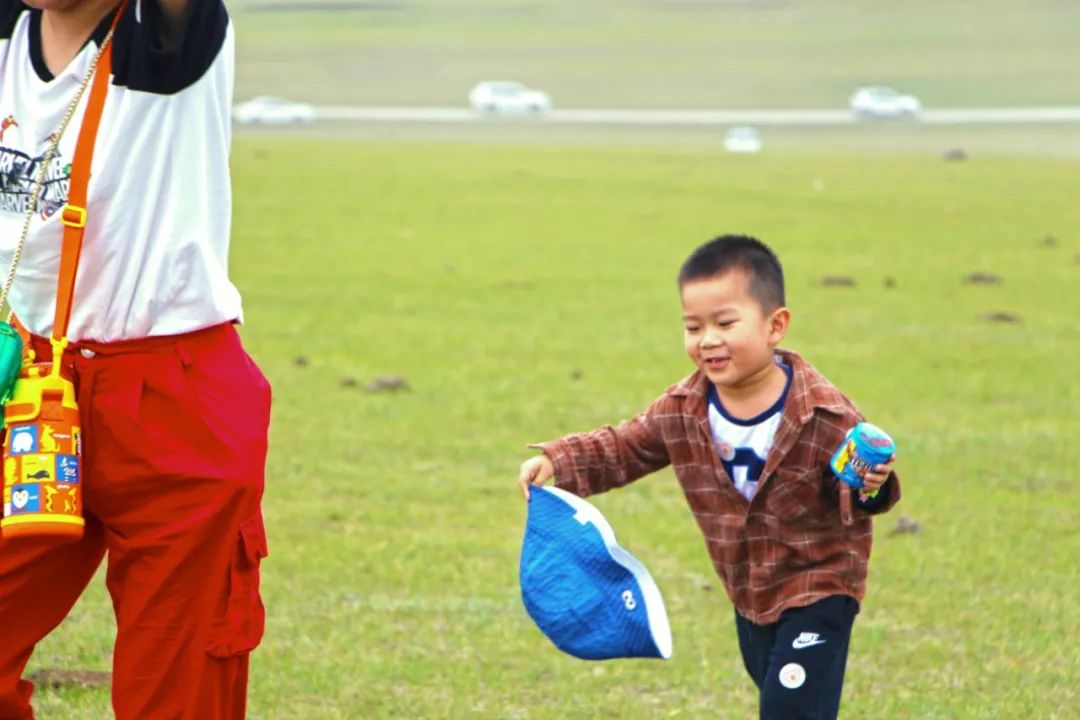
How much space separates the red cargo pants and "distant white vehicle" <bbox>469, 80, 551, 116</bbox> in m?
57.7

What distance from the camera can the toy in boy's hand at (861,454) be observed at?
3801 millimetres

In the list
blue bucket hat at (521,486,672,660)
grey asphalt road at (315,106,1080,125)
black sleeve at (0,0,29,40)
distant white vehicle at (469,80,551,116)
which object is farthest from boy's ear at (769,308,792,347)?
distant white vehicle at (469,80,551,116)

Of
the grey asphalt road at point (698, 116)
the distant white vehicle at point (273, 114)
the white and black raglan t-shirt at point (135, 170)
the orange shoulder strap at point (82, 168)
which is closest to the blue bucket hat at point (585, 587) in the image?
the white and black raglan t-shirt at point (135, 170)

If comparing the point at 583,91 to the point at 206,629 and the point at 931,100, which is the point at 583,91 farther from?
the point at 206,629

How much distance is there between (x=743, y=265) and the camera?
4090 mm

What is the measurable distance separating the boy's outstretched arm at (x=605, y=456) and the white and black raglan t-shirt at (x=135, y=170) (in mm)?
938

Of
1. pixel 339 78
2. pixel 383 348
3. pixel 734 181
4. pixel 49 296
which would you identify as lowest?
pixel 339 78

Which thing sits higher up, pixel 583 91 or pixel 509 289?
pixel 509 289

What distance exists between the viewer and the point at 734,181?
1231 inches

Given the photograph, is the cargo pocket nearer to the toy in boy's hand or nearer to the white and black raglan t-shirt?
the white and black raglan t-shirt

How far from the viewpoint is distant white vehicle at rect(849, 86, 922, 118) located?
59125 mm

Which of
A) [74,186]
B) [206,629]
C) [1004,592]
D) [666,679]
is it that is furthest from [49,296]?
[1004,592]

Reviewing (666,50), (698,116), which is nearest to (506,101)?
(698,116)

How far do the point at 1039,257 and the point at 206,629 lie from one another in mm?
16810
